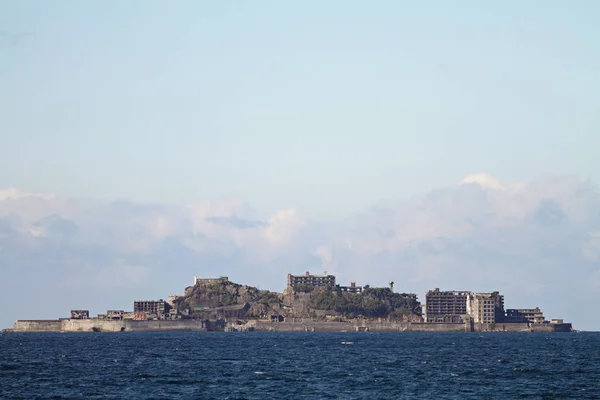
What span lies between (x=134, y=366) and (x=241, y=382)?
34963 mm

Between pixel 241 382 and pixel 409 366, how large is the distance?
133 ft

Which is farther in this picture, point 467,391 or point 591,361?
point 591,361

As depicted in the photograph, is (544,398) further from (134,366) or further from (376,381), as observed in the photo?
(134,366)

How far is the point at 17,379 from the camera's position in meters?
122

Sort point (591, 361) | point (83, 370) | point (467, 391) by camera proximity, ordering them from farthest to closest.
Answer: point (591, 361), point (83, 370), point (467, 391)

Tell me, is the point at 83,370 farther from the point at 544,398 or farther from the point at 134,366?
the point at 544,398

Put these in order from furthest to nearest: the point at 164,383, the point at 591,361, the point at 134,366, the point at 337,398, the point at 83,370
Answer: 1. the point at 591,361
2. the point at 134,366
3. the point at 83,370
4. the point at 164,383
5. the point at 337,398

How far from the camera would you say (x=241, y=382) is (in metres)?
120

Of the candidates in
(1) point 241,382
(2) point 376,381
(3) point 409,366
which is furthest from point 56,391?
(3) point 409,366

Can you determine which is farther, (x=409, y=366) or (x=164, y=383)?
(x=409, y=366)

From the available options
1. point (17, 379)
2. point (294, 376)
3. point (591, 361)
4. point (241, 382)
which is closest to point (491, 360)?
point (591, 361)

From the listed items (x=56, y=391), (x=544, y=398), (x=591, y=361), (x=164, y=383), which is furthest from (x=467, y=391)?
(x=591, y=361)

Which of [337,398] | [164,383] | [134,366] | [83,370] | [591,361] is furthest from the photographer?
[591,361]

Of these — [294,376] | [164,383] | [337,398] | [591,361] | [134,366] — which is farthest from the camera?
[591,361]
